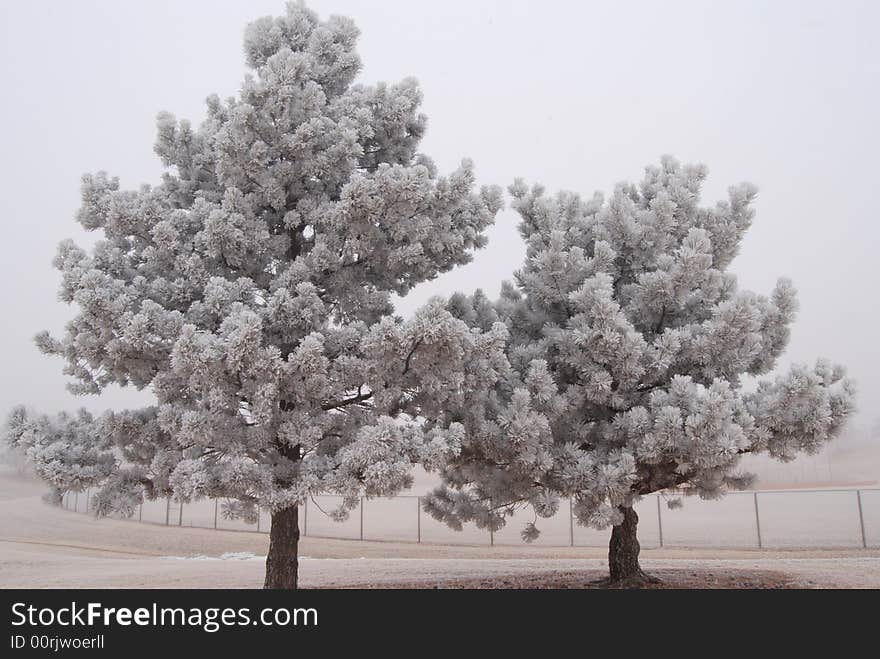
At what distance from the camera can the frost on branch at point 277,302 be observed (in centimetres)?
825

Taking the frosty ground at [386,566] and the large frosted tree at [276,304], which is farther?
the frosty ground at [386,566]

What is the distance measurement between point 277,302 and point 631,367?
4.53 metres

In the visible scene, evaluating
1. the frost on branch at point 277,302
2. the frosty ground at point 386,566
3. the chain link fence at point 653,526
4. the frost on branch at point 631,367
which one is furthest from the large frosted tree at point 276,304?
the chain link fence at point 653,526

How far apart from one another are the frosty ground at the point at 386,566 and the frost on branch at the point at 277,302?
15.2 feet

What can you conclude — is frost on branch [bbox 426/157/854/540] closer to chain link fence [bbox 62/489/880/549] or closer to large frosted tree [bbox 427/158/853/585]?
large frosted tree [bbox 427/158/853/585]

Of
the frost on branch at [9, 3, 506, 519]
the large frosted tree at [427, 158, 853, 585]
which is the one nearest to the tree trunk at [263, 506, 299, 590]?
the frost on branch at [9, 3, 506, 519]

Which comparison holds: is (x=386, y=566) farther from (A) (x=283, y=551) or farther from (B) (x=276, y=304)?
(B) (x=276, y=304)

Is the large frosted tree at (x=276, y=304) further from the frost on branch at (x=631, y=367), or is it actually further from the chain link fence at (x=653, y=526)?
the chain link fence at (x=653, y=526)

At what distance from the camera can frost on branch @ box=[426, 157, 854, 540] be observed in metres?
9.38

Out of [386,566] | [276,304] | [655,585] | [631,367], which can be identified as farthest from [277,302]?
[386,566]

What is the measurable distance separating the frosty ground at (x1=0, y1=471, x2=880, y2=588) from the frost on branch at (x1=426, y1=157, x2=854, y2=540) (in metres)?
2.67

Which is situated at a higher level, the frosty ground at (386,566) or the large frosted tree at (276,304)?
the large frosted tree at (276,304)
